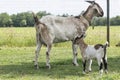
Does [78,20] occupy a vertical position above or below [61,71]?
above

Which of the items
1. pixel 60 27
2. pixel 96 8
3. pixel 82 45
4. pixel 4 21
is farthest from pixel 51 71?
pixel 4 21

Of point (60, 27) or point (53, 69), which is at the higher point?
point (60, 27)

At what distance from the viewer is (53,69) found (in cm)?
1470

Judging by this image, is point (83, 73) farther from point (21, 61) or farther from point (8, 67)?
point (21, 61)

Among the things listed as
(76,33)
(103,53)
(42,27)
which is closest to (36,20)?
(42,27)

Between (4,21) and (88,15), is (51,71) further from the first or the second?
(4,21)

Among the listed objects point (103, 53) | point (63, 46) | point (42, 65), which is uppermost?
point (103, 53)

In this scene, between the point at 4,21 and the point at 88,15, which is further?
the point at 4,21

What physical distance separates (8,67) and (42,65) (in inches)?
54.6

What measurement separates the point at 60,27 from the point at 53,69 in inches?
65.1

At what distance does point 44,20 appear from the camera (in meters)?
15.0

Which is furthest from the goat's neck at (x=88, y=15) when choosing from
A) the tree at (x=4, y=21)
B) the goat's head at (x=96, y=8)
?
the tree at (x=4, y=21)

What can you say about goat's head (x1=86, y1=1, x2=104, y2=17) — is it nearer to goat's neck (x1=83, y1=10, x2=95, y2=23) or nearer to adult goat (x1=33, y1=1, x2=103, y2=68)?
adult goat (x1=33, y1=1, x2=103, y2=68)

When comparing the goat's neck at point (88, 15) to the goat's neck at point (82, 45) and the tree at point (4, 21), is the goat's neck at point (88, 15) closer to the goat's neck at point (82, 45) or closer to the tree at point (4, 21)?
the goat's neck at point (82, 45)
